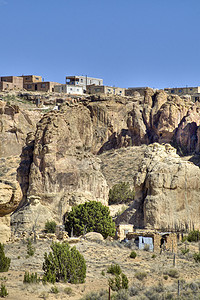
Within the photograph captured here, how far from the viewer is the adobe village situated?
33.9 m

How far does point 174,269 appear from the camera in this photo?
3869 cm

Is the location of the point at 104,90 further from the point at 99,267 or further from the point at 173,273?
the point at 173,273

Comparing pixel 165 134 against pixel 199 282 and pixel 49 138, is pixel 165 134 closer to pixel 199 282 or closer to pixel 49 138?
pixel 49 138

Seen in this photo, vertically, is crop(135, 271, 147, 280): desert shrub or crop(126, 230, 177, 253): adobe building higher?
crop(126, 230, 177, 253): adobe building

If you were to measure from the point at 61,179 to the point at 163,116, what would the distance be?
38.1m

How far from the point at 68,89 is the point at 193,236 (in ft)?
274

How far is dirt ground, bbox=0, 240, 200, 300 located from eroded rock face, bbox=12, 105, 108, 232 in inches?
802

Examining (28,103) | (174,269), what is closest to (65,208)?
(174,269)

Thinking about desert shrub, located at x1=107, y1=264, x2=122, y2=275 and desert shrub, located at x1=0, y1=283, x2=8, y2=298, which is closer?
desert shrub, located at x1=0, y1=283, x2=8, y2=298

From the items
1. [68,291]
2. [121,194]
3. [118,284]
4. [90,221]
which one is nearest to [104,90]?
[121,194]

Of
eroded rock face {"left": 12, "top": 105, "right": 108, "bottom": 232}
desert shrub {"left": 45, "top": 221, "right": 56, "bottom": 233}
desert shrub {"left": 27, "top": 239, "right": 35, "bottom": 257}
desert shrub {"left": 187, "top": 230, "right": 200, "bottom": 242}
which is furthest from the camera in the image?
eroded rock face {"left": 12, "top": 105, "right": 108, "bottom": 232}

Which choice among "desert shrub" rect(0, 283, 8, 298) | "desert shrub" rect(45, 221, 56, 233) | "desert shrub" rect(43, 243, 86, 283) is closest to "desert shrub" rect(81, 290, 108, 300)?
"desert shrub" rect(43, 243, 86, 283)

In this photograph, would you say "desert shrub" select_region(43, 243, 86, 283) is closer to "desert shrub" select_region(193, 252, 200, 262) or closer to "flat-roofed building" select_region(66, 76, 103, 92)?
"desert shrub" select_region(193, 252, 200, 262)

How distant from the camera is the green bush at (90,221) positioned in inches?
Result: 2092
